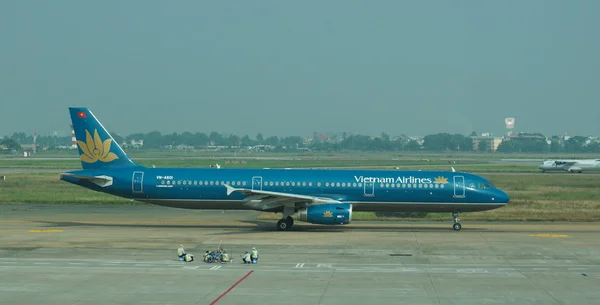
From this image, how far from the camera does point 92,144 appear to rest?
44.2 m

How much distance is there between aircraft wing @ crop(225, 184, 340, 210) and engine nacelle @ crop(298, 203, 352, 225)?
842 millimetres

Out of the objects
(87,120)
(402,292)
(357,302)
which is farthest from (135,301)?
(87,120)

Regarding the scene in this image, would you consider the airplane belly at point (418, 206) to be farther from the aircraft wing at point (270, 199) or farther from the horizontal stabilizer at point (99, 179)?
the horizontal stabilizer at point (99, 179)

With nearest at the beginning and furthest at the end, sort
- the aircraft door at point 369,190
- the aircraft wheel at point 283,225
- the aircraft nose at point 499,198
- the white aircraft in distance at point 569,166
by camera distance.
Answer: the aircraft wheel at point 283,225, the aircraft door at point 369,190, the aircraft nose at point 499,198, the white aircraft in distance at point 569,166

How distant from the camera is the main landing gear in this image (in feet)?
139

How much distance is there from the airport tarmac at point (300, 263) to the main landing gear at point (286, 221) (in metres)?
0.54

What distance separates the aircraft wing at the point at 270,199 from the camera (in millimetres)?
41000

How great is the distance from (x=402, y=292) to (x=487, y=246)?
12912mm

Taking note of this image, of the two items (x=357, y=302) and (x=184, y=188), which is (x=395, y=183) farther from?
(x=357, y=302)

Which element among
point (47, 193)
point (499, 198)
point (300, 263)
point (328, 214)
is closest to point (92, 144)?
point (328, 214)

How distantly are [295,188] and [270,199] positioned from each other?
171 cm

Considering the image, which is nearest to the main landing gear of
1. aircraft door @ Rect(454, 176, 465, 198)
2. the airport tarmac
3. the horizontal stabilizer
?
the airport tarmac

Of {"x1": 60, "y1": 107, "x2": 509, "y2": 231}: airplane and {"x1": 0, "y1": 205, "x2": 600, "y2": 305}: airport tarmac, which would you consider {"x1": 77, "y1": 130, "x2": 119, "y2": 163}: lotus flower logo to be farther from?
{"x1": 0, "y1": 205, "x2": 600, "y2": 305}: airport tarmac

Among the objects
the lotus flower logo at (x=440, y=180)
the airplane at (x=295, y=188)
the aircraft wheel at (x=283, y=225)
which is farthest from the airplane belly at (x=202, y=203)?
the lotus flower logo at (x=440, y=180)
